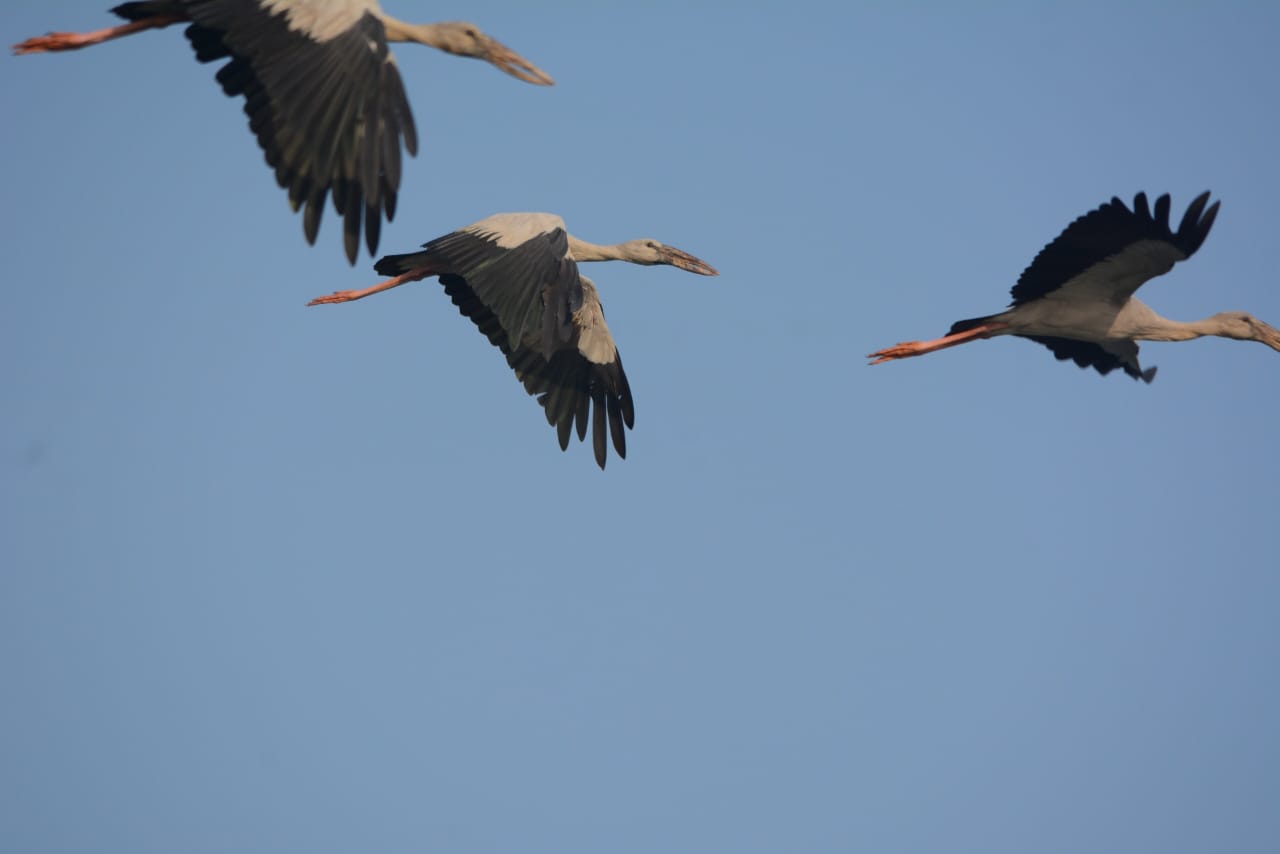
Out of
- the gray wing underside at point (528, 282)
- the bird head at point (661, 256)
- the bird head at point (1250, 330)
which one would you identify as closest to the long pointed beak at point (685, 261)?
the bird head at point (661, 256)

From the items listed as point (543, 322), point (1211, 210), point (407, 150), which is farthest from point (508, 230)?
point (1211, 210)

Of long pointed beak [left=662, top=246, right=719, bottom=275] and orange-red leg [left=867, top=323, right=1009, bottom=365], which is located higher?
long pointed beak [left=662, top=246, right=719, bottom=275]

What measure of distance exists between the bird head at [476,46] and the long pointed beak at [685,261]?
4.53 m

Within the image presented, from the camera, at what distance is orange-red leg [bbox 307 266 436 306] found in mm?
17719

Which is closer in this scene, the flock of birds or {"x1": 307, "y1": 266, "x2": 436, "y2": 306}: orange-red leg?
the flock of birds

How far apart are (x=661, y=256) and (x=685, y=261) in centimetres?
31

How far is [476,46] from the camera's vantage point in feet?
50.4

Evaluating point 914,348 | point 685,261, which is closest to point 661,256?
point 685,261

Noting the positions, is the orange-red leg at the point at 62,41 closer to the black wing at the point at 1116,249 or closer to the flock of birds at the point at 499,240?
the flock of birds at the point at 499,240

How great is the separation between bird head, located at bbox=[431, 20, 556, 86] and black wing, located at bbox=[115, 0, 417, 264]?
6.86 ft

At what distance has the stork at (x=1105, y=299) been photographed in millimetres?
15188

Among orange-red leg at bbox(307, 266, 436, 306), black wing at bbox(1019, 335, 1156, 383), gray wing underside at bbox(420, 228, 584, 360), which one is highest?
orange-red leg at bbox(307, 266, 436, 306)

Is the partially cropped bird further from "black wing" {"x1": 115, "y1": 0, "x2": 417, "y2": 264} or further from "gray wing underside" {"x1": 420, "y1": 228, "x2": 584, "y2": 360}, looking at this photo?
"black wing" {"x1": 115, "y1": 0, "x2": 417, "y2": 264}

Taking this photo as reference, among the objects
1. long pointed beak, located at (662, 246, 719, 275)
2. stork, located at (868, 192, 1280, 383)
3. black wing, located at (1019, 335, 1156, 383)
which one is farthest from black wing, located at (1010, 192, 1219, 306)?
long pointed beak, located at (662, 246, 719, 275)
